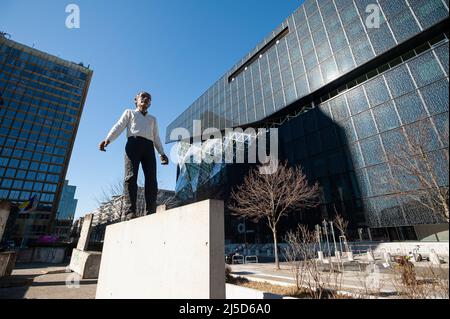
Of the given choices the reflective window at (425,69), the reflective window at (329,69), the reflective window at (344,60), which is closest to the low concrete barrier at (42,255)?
the reflective window at (329,69)

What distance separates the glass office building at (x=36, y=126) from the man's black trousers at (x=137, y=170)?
69625 millimetres

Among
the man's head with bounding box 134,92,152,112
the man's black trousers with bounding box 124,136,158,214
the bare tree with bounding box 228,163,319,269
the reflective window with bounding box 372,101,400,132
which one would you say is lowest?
the man's black trousers with bounding box 124,136,158,214

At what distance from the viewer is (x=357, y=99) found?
2111 centimetres

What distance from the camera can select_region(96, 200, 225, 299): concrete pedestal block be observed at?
2.00 meters

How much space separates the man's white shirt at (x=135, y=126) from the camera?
3.92m

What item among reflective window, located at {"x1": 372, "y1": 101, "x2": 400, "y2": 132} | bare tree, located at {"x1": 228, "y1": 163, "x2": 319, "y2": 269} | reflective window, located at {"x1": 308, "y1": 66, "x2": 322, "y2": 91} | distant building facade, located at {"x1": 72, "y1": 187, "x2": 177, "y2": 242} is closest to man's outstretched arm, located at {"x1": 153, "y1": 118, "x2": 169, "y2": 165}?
distant building facade, located at {"x1": 72, "y1": 187, "x2": 177, "y2": 242}

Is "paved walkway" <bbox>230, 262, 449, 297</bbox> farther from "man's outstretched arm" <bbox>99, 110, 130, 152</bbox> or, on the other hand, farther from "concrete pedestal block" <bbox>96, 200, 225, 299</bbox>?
"man's outstretched arm" <bbox>99, 110, 130, 152</bbox>

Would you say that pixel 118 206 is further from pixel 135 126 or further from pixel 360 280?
pixel 360 280

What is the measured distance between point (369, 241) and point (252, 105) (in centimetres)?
2182

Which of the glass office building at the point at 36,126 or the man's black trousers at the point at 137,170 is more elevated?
the glass office building at the point at 36,126

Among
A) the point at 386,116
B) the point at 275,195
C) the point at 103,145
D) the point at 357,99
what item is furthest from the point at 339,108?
the point at 103,145

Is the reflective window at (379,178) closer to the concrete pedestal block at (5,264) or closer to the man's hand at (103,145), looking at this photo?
the man's hand at (103,145)

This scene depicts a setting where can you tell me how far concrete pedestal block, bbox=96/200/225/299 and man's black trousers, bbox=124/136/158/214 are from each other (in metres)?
0.47

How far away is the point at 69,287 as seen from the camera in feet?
23.9
